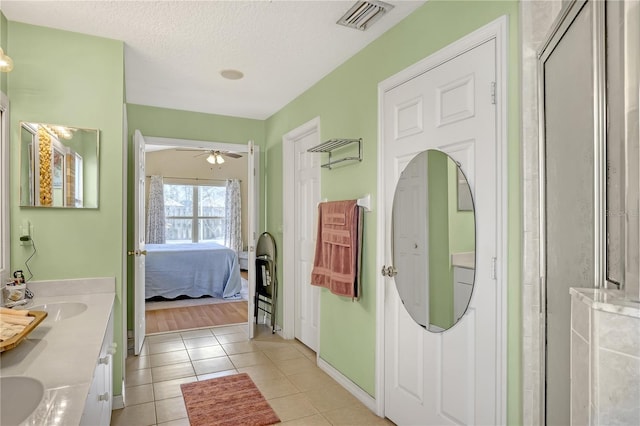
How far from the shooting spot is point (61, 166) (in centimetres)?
246

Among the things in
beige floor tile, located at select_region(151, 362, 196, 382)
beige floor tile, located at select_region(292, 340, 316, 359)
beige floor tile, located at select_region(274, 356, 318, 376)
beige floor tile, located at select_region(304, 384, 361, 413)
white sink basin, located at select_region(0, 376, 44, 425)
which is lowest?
beige floor tile, located at select_region(292, 340, 316, 359)

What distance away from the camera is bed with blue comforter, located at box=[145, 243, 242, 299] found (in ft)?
18.5

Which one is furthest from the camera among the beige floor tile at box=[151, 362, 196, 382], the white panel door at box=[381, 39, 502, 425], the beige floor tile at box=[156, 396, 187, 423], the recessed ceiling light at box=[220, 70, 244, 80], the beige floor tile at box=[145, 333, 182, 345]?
the beige floor tile at box=[145, 333, 182, 345]

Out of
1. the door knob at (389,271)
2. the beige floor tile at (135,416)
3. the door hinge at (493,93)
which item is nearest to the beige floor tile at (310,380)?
the beige floor tile at (135,416)

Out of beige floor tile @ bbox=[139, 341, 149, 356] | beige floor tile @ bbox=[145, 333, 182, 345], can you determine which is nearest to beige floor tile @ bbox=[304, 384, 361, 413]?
beige floor tile @ bbox=[139, 341, 149, 356]

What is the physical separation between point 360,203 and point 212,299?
3949mm

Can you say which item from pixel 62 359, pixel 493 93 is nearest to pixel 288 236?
pixel 493 93

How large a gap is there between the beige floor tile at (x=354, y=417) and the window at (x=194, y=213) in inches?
264

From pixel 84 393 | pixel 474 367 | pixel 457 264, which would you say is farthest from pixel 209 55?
pixel 474 367

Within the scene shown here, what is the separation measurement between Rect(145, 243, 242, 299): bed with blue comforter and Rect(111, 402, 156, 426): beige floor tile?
3.21m

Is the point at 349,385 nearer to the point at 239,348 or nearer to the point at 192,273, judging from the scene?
the point at 239,348

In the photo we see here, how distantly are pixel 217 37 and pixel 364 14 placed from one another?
3.34 ft

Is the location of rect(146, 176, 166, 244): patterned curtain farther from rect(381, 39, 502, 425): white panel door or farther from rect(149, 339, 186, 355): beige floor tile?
rect(381, 39, 502, 425): white panel door

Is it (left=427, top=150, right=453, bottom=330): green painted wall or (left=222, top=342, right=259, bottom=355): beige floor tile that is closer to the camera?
(left=427, top=150, right=453, bottom=330): green painted wall
